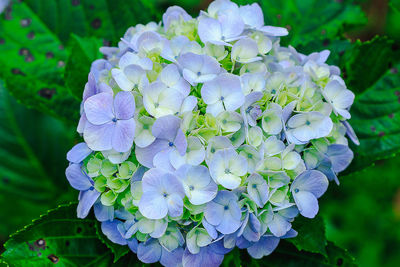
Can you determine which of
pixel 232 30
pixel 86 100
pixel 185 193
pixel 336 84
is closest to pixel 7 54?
pixel 86 100

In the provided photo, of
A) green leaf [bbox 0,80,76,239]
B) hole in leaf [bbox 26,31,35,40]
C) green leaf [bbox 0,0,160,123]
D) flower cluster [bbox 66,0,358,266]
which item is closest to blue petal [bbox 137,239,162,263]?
flower cluster [bbox 66,0,358,266]

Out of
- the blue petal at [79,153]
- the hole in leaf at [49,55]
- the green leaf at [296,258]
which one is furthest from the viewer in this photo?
the hole in leaf at [49,55]

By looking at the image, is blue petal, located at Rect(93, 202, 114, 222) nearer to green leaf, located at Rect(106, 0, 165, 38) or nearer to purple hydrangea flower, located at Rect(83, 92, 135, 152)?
purple hydrangea flower, located at Rect(83, 92, 135, 152)

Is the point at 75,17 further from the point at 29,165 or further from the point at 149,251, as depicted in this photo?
the point at 149,251

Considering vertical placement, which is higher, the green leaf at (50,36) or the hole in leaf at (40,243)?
the green leaf at (50,36)

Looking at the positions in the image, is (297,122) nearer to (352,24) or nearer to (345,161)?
(345,161)

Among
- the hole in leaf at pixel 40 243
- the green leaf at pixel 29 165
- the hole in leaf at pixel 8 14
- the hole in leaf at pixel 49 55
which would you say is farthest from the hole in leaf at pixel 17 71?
the hole in leaf at pixel 40 243

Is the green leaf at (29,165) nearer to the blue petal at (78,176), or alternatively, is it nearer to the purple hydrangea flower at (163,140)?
the blue petal at (78,176)

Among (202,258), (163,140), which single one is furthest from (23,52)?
(202,258)
